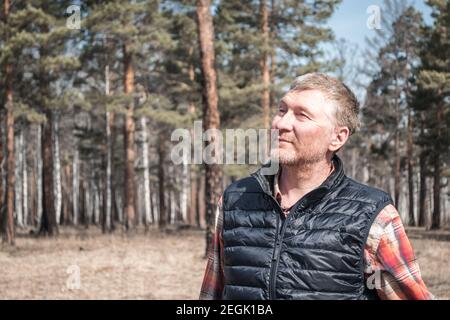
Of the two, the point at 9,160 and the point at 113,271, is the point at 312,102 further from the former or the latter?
the point at 9,160

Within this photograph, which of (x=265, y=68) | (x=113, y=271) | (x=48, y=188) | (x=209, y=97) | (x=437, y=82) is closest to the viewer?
(x=113, y=271)

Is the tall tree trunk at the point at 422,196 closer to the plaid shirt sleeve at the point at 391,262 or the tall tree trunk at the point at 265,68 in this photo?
the tall tree trunk at the point at 265,68

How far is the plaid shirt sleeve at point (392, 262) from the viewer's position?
6.55 feet

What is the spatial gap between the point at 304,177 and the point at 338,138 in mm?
209

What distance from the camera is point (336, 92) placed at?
2.18m

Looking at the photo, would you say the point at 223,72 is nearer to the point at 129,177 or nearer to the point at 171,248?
the point at 129,177

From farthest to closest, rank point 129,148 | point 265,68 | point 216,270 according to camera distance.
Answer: point 129,148, point 265,68, point 216,270

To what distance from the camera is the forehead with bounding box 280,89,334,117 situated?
7.01ft

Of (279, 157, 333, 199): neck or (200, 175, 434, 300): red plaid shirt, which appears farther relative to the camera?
(279, 157, 333, 199): neck

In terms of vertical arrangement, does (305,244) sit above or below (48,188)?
above

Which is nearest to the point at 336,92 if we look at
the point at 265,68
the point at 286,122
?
the point at 286,122

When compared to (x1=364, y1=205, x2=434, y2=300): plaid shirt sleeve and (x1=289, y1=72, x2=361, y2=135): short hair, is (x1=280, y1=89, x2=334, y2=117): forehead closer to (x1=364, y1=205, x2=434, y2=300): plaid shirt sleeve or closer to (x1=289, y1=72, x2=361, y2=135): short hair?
(x1=289, y1=72, x2=361, y2=135): short hair

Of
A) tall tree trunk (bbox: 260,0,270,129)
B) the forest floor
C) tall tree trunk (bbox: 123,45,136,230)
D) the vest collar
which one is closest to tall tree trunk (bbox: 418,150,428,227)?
tall tree trunk (bbox: 260,0,270,129)
